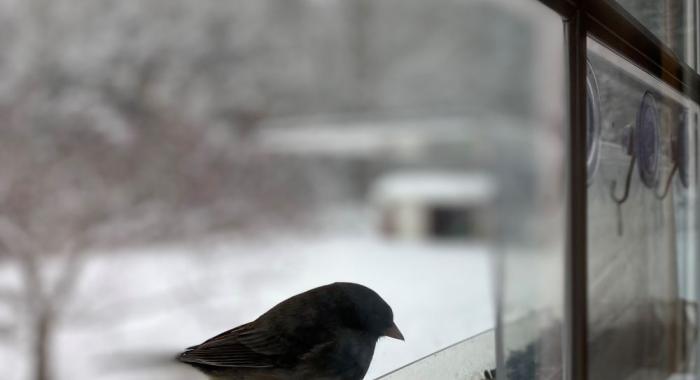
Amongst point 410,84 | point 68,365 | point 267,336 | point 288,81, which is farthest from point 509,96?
point 267,336

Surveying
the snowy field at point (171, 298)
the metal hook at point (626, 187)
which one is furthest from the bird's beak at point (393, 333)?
the snowy field at point (171, 298)

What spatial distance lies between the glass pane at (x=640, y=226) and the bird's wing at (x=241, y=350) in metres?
0.37

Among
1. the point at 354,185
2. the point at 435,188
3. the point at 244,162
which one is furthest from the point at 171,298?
the point at 435,188

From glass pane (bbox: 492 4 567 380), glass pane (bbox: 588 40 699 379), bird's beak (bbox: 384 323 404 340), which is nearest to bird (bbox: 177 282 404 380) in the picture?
bird's beak (bbox: 384 323 404 340)

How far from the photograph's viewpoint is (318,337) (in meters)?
0.48

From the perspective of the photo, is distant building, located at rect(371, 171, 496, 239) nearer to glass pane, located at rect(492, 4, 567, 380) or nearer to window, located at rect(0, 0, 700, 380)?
window, located at rect(0, 0, 700, 380)

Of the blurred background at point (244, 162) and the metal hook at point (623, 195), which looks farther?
the blurred background at point (244, 162)

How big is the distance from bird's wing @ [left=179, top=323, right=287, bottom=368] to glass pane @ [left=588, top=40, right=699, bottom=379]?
1.21 ft

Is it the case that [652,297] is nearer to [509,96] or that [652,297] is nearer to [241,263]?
[241,263]

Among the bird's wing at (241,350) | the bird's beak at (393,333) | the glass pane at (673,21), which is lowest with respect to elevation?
the bird's wing at (241,350)

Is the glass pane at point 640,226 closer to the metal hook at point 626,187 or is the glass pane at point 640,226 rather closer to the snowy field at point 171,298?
the metal hook at point 626,187

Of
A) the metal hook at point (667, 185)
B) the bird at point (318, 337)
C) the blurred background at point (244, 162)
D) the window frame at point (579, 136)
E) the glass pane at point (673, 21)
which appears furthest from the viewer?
the blurred background at point (244, 162)

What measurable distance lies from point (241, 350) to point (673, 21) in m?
0.61

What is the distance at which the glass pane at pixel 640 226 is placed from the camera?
73cm
